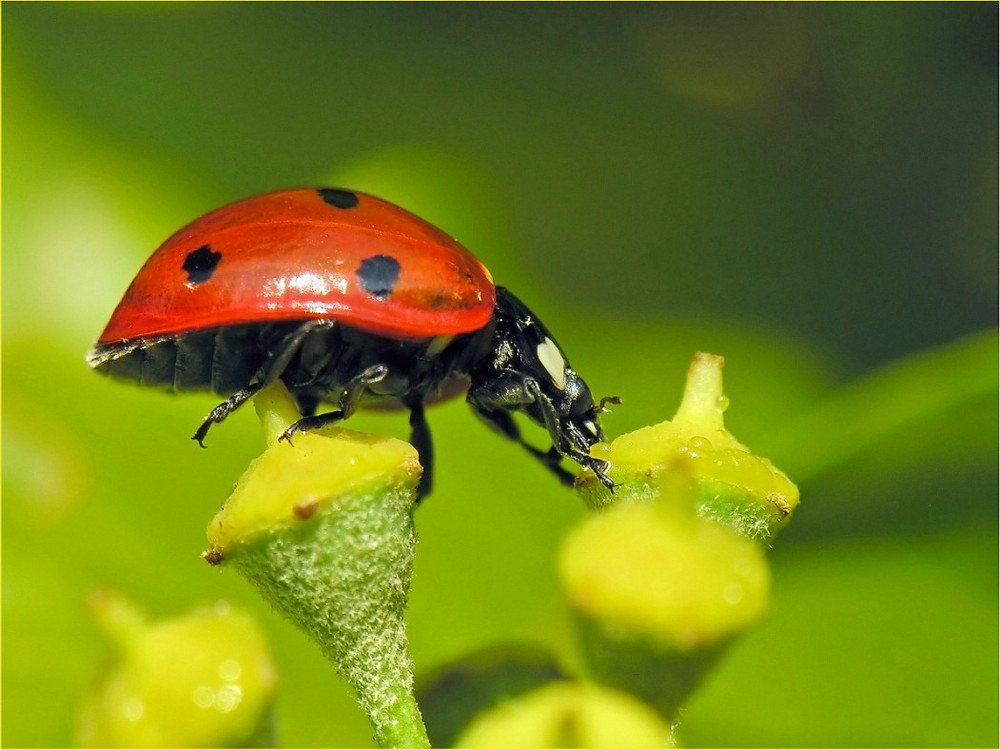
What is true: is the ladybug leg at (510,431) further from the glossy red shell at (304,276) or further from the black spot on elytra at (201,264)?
the black spot on elytra at (201,264)

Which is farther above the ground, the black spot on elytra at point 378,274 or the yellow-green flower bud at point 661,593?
the black spot on elytra at point 378,274

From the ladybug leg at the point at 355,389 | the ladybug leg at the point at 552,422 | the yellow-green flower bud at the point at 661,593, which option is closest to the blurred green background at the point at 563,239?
the ladybug leg at the point at 552,422

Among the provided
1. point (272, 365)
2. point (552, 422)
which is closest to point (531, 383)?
point (552, 422)

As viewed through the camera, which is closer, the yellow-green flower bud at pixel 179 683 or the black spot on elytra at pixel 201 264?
the yellow-green flower bud at pixel 179 683

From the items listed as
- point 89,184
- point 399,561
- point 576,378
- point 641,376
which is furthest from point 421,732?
point 89,184

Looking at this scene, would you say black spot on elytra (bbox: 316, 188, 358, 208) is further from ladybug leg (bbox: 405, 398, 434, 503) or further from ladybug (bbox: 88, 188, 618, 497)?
ladybug leg (bbox: 405, 398, 434, 503)
